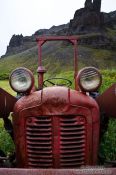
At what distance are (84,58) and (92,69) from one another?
331 feet

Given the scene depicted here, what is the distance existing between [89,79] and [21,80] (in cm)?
82

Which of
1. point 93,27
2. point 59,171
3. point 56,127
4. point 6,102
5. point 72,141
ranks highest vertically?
point 93,27

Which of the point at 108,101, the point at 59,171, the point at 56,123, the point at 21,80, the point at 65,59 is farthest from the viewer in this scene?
the point at 65,59

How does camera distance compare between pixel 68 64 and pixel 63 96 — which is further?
pixel 68 64

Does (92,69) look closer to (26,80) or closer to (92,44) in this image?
(26,80)

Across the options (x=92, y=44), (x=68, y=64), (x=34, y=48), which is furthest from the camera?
(x=34, y=48)

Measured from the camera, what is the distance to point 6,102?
22.1 feet

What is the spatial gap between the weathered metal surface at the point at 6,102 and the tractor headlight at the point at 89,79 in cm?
104

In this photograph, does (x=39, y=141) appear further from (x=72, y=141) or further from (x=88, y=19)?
(x=88, y=19)

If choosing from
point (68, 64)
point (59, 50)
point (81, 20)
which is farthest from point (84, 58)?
point (81, 20)

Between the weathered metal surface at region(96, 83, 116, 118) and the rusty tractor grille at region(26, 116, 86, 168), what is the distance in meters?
0.76

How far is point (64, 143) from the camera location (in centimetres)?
605

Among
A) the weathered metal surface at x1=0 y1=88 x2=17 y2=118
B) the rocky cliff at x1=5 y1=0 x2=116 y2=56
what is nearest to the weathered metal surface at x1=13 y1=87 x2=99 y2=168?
the weathered metal surface at x1=0 y1=88 x2=17 y2=118

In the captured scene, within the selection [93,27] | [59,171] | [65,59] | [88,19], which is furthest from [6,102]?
[88,19]
